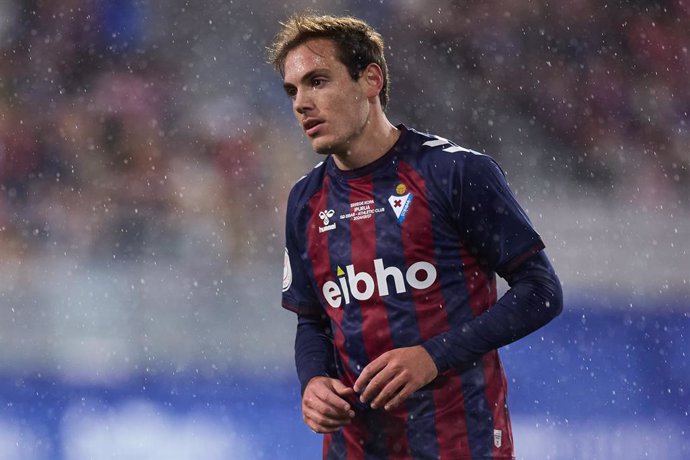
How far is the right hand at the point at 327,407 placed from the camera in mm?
1889

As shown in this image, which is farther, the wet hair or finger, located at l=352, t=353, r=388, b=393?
the wet hair

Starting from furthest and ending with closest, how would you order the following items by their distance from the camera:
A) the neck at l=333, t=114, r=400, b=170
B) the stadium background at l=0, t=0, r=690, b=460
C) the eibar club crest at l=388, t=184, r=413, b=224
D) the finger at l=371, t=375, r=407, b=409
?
1. the stadium background at l=0, t=0, r=690, b=460
2. the neck at l=333, t=114, r=400, b=170
3. the eibar club crest at l=388, t=184, r=413, b=224
4. the finger at l=371, t=375, r=407, b=409

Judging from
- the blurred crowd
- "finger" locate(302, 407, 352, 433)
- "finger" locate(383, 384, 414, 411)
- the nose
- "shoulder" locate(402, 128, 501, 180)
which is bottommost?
"finger" locate(302, 407, 352, 433)

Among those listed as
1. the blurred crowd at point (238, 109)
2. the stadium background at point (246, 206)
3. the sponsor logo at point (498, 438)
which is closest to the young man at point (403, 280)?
the sponsor logo at point (498, 438)

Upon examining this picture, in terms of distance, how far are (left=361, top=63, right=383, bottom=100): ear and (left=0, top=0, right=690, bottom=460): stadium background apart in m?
2.48

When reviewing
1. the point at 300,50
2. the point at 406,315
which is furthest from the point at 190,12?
the point at 406,315

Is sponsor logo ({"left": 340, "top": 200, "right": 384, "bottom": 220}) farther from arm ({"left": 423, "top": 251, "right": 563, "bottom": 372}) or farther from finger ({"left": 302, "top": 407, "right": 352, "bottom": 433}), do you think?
finger ({"left": 302, "top": 407, "right": 352, "bottom": 433})

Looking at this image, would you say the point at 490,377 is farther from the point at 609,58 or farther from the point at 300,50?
the point at 609,58

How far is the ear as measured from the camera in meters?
2.23

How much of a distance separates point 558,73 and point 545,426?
6.70ft

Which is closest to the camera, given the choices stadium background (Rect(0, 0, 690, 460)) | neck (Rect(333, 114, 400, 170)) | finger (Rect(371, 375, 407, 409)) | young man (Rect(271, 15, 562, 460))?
finger (Rect(371, 375, 407, 409))

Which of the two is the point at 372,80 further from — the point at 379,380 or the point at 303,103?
the point at 379,380

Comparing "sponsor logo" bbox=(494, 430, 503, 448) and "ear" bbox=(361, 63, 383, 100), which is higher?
"ear" bbox=(361, 63, 383, 100)

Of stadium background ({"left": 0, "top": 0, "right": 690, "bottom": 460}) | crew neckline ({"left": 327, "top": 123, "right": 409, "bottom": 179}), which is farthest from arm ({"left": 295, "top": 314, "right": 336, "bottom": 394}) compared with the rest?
stadium background ({"left": 0, "top": 0, "right": 690, "bottom": 460})
